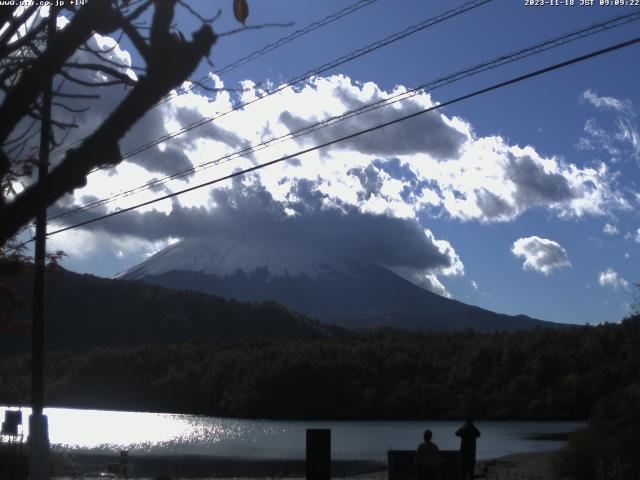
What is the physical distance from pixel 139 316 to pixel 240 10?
163073 mm

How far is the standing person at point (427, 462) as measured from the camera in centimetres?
1648

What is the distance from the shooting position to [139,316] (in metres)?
166

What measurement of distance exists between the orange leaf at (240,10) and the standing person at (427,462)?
11571mm

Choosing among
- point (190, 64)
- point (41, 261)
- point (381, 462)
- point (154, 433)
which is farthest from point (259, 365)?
point (190, 64)

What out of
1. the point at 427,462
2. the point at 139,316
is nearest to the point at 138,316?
the point at 139,316

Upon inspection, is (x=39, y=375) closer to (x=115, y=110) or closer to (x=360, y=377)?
(x=115, y=110)

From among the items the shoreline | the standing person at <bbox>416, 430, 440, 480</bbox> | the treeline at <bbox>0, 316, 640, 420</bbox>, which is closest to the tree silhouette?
the standing person at <bbox>416, 430, 440, 480</bbox>

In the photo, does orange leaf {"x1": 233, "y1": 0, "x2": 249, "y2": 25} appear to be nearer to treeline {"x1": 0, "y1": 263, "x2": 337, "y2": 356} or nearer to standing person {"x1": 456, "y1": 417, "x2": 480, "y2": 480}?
standing person {"x1": 456, "y1": 417, "x2": 480, "y2": 480}

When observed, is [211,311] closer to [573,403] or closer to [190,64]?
[573,403]

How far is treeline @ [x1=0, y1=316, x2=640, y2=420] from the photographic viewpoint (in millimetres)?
110188

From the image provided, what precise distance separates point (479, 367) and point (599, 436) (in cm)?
9381

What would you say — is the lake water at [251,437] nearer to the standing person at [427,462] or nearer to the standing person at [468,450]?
the standing person at [468,450]

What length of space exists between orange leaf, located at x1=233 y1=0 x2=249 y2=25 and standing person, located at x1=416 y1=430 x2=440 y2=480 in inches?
456

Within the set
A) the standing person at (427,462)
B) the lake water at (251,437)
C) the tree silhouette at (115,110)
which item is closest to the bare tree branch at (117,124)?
the tree silhouette at (115,110)
